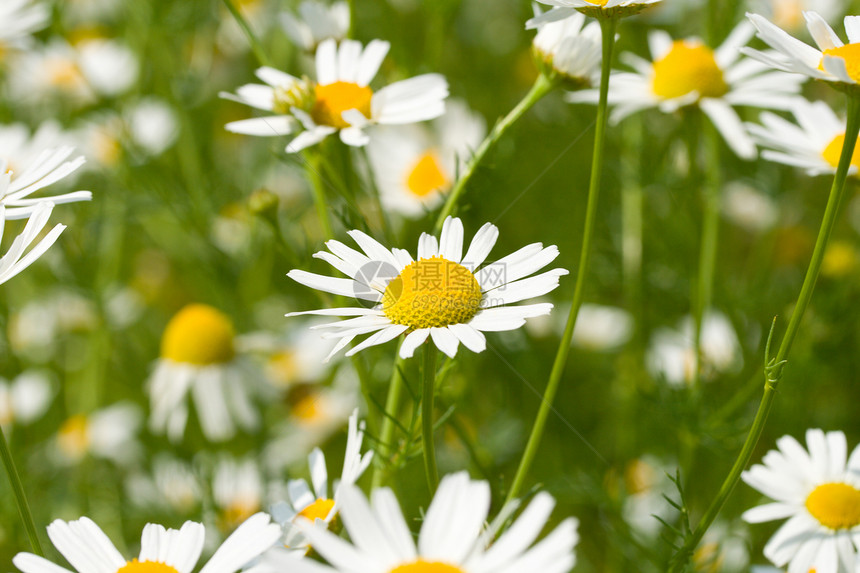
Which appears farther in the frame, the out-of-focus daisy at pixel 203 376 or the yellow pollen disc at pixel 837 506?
the out-of-focus daisy at pixel 203 376

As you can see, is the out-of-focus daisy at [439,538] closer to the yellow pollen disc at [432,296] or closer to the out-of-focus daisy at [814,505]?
the yellow pollen disc at [432,296]

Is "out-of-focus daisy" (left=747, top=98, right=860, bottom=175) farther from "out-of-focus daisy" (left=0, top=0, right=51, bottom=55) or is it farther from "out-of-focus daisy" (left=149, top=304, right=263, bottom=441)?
"out-of-focus daisy" (left=0, top=0, right=51, bottom=55)

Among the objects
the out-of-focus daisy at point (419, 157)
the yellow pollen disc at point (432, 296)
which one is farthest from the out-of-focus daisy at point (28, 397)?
the yellow pollen disc at point (432, 296)

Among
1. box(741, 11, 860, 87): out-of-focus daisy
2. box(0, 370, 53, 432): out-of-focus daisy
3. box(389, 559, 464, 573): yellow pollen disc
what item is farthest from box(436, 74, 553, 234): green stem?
box(0, 370, 53, 432): out-of-focus daisy

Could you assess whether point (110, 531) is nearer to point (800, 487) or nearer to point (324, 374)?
Result: point (324, 374)

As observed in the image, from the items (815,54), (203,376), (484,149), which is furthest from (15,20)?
(815,54)

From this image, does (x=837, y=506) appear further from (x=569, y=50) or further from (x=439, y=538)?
(x=569, y=50)
